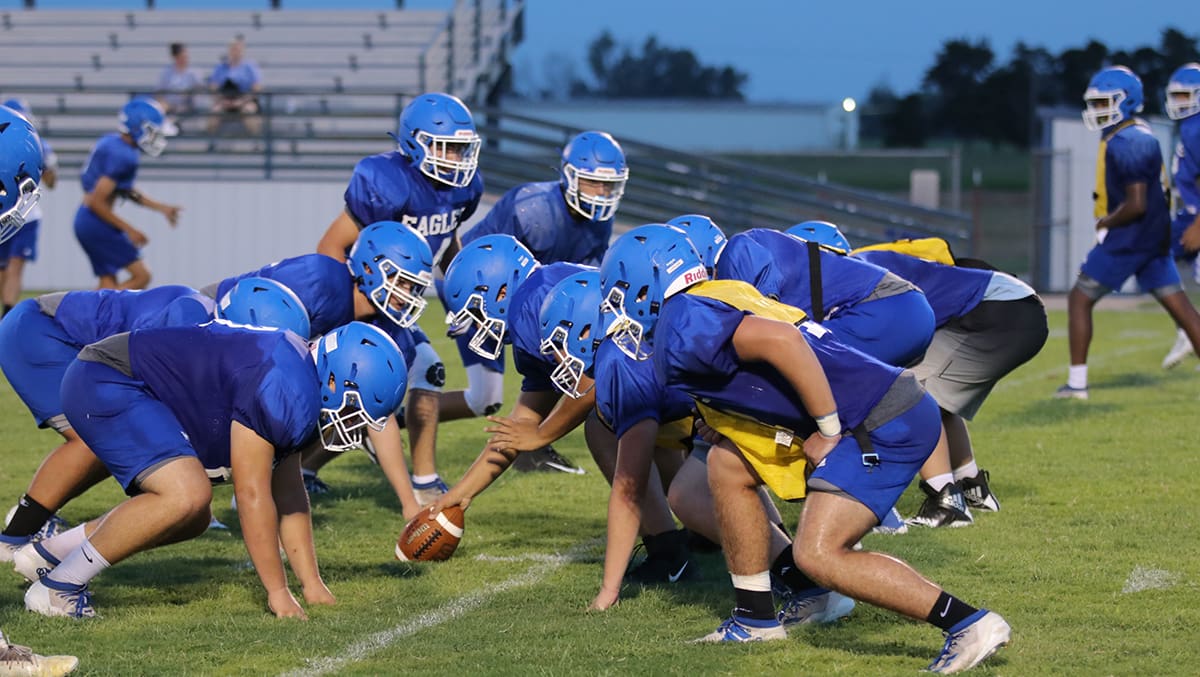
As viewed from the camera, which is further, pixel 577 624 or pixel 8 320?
pixel 8 320

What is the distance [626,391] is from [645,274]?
52 centimetres

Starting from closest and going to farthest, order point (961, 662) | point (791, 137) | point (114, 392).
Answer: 1. point (961, 662)
2. point (114, 392)
3. point (791, 137)

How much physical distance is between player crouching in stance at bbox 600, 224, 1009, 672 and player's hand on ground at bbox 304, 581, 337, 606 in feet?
4.42

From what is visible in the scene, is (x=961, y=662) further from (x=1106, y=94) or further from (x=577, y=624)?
(x=1106, y=94)

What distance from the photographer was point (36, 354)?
18.7 ft

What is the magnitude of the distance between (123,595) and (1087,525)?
3770 mm

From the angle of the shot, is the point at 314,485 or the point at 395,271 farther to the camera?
the point at 314,485

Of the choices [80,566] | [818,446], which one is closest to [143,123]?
[80,566]

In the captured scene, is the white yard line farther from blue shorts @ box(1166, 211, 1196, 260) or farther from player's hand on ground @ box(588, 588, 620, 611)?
blue shorts @ box(1166, 211, 1196, 260)

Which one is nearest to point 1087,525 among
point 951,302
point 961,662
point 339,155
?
point 951,302

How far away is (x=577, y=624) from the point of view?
15.7ft

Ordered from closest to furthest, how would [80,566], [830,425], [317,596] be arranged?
[830,425] → [80,566] → [317,596]

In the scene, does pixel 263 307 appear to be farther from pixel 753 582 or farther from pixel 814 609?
pixel 814 609

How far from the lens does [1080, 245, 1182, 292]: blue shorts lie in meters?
9.55
